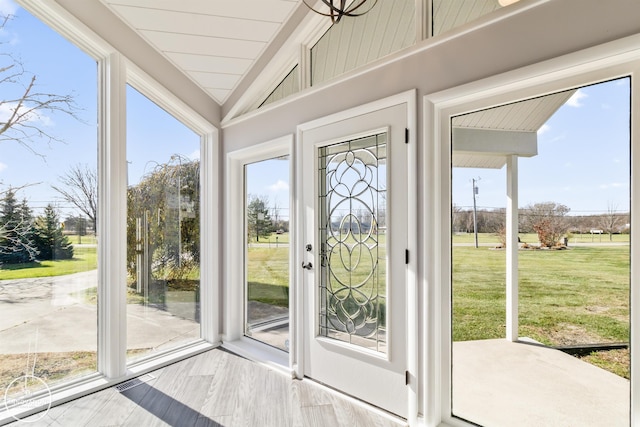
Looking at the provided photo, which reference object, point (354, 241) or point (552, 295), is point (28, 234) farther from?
point (552, 295)

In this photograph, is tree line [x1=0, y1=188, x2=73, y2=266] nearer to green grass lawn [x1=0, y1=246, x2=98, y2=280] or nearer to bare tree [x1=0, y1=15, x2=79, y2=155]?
green grass lawn [x1=0, y1=246, x2=98, y2=280]

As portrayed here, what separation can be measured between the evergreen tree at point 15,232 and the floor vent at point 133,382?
113 centimetres

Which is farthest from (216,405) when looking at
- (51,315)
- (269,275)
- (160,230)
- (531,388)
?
(531,388)

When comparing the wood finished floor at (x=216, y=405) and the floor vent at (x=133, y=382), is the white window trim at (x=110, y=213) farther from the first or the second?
the wood finished floor at (x=216, y=405)

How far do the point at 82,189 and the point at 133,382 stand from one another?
1.53 m

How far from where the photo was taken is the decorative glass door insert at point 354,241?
2.28 m

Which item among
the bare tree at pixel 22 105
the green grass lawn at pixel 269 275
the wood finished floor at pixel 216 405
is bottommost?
the wood finished floor at pixel 216 405

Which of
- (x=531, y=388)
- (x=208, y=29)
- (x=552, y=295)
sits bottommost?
(x=531, y=388)

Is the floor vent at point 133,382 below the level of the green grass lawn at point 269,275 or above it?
below

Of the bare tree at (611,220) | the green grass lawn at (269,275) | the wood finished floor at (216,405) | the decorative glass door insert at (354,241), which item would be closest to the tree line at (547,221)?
the bare tree at (611,220)

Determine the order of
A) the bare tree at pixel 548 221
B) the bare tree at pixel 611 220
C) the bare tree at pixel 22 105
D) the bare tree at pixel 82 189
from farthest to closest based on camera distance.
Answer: the bare tree at pixel 82 189
the bare tree at pixel 22 105
the bare tree at pixel 548 221
the bare tree at pixel 611 220

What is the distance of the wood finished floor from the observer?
2.08m

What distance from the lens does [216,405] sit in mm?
2268

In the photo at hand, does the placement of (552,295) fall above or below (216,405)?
above
